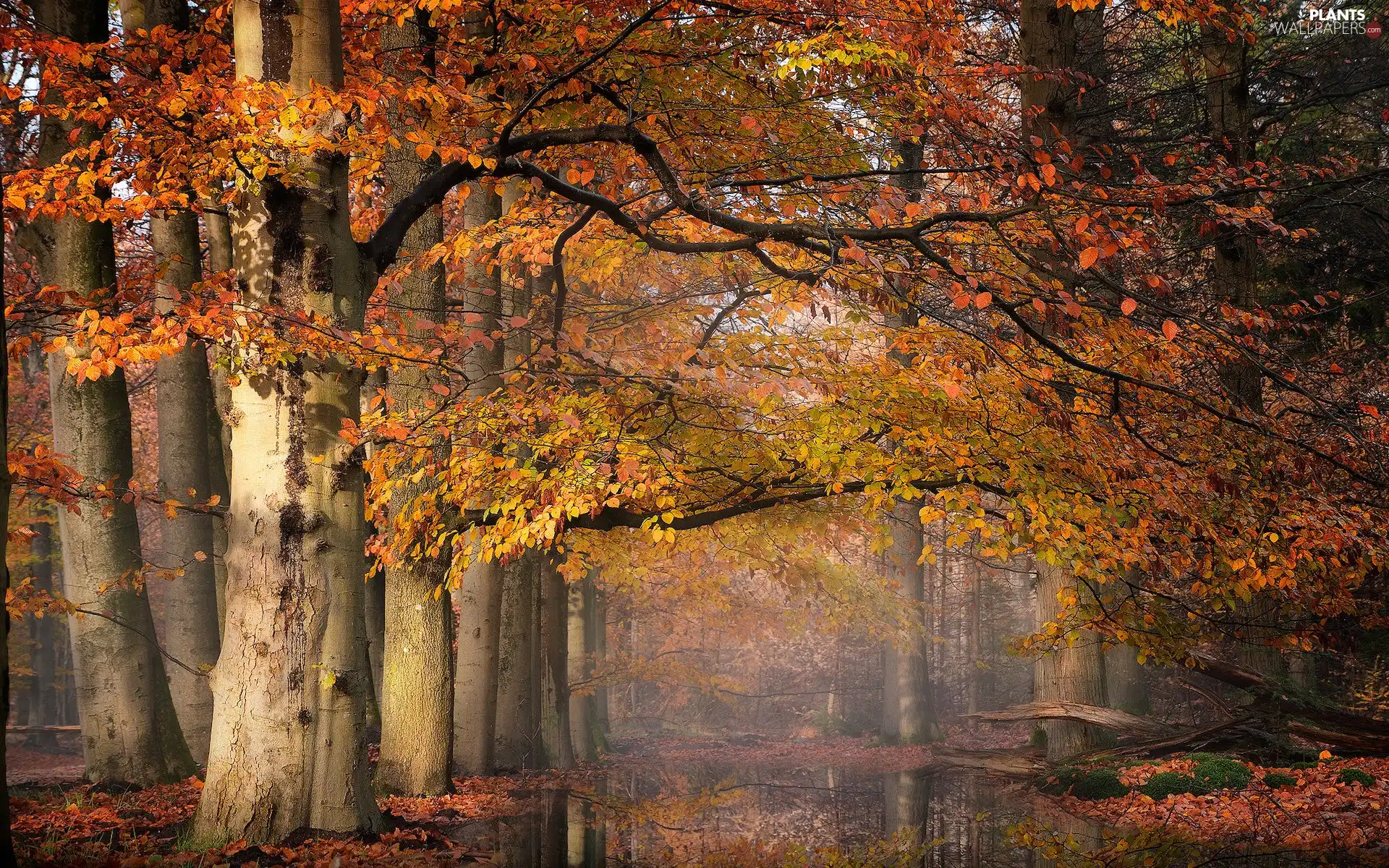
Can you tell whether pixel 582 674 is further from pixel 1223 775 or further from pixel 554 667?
pixel 1223 775

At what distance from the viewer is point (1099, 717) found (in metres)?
12.2

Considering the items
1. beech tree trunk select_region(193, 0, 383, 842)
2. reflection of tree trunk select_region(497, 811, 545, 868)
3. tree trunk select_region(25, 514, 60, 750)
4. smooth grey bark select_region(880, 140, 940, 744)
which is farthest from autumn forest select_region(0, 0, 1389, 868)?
tree trunk select_region(25, 514, 60, 750)

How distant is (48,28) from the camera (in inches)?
356

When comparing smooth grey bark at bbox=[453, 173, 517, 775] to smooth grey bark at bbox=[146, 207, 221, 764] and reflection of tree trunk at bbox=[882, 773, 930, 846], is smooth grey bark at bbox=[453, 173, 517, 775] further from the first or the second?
reflection of tree trunk at bbox=[882, 773, 930, 846]

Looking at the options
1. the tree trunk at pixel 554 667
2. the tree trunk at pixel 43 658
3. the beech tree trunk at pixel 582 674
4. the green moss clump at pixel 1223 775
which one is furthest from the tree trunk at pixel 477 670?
the tree trunk at pixel 43 658

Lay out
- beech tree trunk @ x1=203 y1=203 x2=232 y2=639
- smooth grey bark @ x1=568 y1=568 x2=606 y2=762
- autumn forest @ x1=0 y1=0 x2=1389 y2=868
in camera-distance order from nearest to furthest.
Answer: autumn forest @ x1=0 y1=0 x2=1389 y2=868, beech tree trunk @ x1=203 y1=203 x2=232 y2=639, smooth grey bark @ x1=568 y1=568 x2=606 y2=762

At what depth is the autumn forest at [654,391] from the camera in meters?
6.55

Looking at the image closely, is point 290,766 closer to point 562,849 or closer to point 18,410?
point 562,849

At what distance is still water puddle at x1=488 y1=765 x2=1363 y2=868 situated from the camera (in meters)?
8.20

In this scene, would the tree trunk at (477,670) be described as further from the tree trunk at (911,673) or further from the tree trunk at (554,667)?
the tree trunk at (911,673)

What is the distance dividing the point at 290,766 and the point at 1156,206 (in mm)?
6716

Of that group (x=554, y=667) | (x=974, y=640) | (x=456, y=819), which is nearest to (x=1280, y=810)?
(x=456, y=819)

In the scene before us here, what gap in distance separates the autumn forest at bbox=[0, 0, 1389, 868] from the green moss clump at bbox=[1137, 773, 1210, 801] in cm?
4

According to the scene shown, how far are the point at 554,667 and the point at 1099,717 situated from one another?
8439 mm
